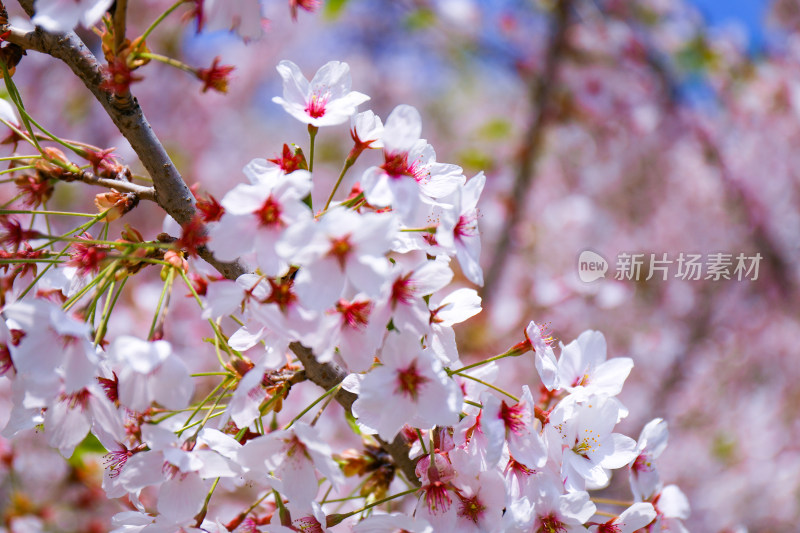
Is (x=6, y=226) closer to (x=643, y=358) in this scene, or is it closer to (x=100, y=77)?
(x=100, y=77)

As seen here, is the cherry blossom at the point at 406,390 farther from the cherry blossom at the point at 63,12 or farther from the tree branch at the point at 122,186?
the cherry blossom at the point at 63,12

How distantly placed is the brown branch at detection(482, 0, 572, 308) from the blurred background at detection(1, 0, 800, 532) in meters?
0.02

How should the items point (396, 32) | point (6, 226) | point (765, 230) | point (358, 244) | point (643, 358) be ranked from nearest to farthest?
1. point (358, 244)
2. point (6, 226)
3. point (765, 230)
4. point (643, 358)
5. point (396, 32)

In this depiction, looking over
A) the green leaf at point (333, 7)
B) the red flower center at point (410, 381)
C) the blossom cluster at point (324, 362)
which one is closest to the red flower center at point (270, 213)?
the blossom cluster at point (324, 362)

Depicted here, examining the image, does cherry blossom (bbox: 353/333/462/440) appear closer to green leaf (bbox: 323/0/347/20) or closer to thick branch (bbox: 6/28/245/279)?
thick branch (bbox: 6/28/245/279)

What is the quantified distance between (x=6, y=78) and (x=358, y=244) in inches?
24.8

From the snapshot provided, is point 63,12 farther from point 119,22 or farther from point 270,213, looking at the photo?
point 270,213

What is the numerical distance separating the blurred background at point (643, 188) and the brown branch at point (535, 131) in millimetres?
21

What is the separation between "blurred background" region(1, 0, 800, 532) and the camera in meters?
4.21

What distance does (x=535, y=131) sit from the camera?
3551mm

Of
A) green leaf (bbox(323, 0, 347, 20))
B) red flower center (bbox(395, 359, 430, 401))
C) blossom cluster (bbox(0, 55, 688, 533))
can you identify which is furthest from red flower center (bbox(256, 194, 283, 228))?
green leaf (bbox(323, 0, 347, 20))

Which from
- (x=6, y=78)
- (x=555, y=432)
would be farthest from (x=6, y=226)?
(x=555, y=432)

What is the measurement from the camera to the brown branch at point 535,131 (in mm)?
3447

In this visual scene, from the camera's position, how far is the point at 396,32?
21.1 ft
